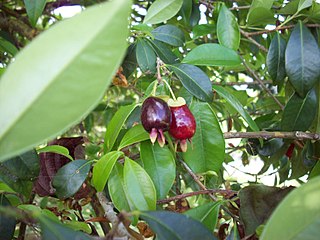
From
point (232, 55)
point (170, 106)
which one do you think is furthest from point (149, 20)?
point (170, 106)

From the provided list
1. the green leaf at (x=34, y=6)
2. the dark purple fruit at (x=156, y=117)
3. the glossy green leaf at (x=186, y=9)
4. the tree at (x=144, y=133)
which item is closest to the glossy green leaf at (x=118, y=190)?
the tree at (x=144, y=133)

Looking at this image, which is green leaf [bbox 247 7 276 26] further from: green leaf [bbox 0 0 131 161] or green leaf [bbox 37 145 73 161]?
green leaf [bbox 0 0 131 161]

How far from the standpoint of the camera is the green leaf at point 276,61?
121cm

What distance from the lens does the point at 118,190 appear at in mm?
912

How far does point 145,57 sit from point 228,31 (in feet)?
0.73

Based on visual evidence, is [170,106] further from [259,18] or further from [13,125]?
[13,125]

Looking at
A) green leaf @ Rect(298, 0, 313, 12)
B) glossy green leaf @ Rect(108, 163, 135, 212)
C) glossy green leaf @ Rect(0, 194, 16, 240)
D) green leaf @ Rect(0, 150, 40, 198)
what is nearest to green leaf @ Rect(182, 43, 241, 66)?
green leaf @ Rect(298, 0, 313, 12)

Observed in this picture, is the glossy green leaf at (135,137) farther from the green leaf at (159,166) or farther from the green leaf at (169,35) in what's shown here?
the green leaf at (169,35)

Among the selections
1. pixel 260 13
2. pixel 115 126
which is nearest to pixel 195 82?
pixel 115 126

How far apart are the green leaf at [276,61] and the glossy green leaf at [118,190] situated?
495mm

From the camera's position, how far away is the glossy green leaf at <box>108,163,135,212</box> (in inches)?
34.9

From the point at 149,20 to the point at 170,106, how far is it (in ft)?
1.25

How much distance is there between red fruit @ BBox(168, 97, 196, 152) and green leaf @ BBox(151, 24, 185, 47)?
367 millimetres

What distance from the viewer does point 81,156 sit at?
1.13 meters
